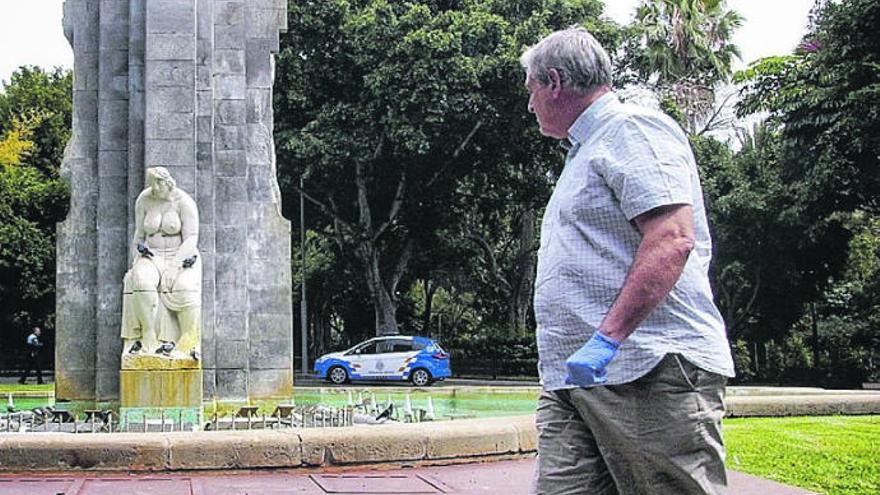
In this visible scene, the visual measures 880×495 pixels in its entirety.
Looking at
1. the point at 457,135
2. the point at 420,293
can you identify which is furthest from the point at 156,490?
the point at 420,293

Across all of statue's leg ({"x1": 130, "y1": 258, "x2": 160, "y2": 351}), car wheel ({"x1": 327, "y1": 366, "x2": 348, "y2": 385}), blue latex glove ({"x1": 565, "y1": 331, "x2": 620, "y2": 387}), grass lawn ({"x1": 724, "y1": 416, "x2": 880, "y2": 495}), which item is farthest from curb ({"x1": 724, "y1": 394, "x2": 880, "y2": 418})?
car wheel ({"x1": 327, "y1": 366, "x2": 348, "y2": 385})

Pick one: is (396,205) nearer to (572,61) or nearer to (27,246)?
(27,246)

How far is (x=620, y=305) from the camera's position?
3006 mm

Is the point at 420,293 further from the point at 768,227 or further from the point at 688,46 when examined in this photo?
the point at 768,227

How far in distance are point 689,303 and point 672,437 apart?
0.37 metres

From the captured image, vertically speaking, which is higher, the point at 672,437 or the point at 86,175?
the point at 86,175

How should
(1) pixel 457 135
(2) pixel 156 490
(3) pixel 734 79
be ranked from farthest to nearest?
(3) pixel 734 79 → (1) pixel 457 135 → (2) pixel 156 490

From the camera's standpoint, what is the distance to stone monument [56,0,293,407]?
45.2 ft

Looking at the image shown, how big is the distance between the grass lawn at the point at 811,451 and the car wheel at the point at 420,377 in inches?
647

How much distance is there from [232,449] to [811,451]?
15.5 ft

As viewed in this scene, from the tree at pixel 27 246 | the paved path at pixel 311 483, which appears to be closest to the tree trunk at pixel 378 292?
the tree at pixel 27 246

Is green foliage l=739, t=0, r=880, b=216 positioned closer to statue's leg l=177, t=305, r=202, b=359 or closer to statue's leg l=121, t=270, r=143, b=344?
statue's leg l=177, t=305, r=202, b=359

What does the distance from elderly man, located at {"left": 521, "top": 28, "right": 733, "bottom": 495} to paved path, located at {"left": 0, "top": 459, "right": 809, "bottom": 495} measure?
425cm

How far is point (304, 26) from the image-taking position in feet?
100
